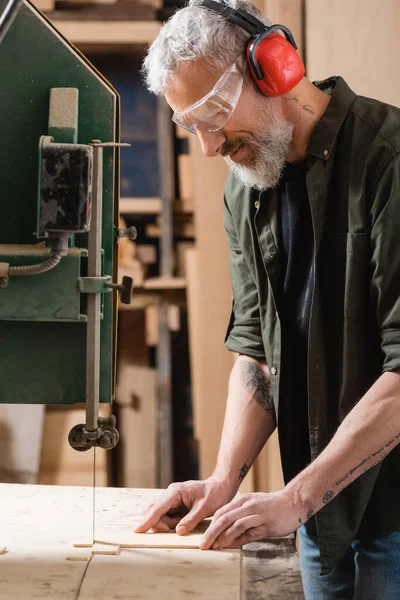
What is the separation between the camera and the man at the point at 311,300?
1.32m

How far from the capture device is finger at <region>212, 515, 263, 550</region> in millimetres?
1258

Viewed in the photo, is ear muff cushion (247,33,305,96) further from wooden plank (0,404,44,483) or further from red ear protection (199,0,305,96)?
wooden plank (0,404,44,483)

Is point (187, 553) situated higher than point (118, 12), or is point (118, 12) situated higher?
point (118, 12)

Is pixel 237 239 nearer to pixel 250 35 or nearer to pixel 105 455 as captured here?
pixel 250 35

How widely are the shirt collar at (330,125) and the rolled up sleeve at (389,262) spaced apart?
0.49 ft

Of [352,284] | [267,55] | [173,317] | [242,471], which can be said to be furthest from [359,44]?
[242,471]

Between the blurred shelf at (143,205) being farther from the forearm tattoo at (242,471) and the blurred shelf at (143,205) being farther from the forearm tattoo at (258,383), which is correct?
the forearm tattoo at (242,471)

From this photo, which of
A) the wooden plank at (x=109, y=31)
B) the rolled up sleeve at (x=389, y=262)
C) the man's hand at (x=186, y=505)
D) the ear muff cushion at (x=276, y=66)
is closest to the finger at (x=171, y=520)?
the man's hand at (x=186, y=505)

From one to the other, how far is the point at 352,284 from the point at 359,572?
0.60 meters

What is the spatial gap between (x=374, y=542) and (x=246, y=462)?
0.30 metres

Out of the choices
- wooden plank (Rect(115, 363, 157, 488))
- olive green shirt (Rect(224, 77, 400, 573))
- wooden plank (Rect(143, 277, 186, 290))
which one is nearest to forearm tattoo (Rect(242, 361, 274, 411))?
olive green shirt (Rect(224, 77, 400, 573))

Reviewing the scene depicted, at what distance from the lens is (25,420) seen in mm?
2975

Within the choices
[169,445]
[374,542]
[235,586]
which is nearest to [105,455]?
[169,445]

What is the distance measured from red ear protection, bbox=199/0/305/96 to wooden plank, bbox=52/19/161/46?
154cm
